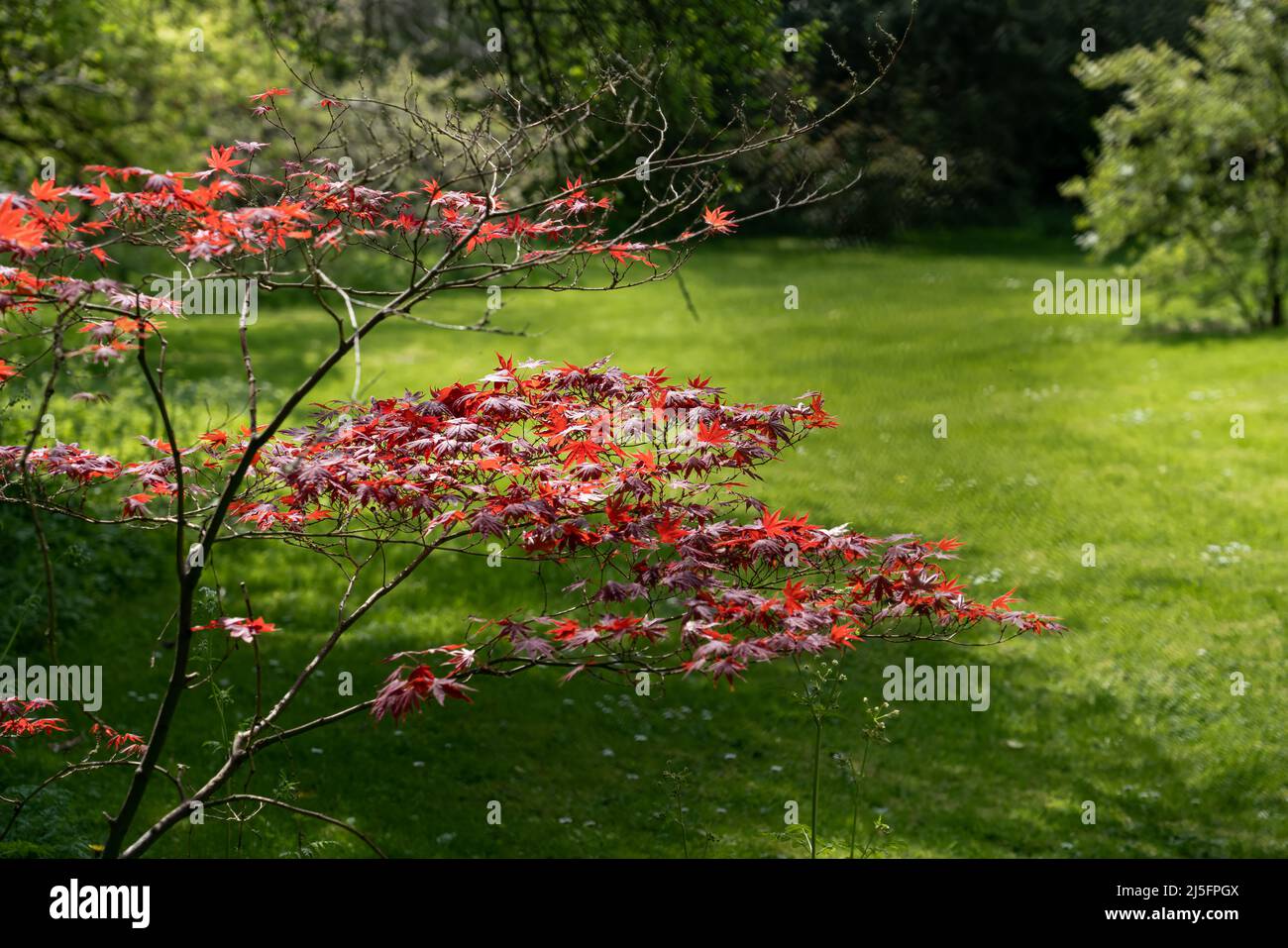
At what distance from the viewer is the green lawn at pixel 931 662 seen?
212 inches

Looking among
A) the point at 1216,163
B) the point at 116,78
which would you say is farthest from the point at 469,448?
the point at 1216,163

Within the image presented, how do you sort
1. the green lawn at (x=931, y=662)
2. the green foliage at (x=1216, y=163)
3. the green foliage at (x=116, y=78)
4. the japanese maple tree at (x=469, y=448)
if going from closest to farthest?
the japanese maple tree at (x=469, y=448) < the green lawn at (x=931, y=662) < the green foliage at (x=116, y=78) < the green foliage at (x=1216, y=163)

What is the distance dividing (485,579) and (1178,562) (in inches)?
181

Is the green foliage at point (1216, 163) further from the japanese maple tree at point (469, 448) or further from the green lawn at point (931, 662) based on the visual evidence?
the japanese maple tree at point (469, 448)

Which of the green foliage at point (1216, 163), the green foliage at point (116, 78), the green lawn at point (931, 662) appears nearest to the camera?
the green lawn at point (931, 662)

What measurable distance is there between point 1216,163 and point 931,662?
10867 millimetres

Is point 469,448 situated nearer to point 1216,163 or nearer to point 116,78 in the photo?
point 116,78

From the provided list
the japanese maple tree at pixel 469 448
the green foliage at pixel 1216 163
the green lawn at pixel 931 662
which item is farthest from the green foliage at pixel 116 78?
the green foliage at pixel 1216 163

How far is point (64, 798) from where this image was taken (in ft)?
15.5

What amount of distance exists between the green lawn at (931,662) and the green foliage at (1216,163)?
1223 millimetres

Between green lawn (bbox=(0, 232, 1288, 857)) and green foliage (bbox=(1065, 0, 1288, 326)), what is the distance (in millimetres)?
1223

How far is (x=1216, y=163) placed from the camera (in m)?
15.5
